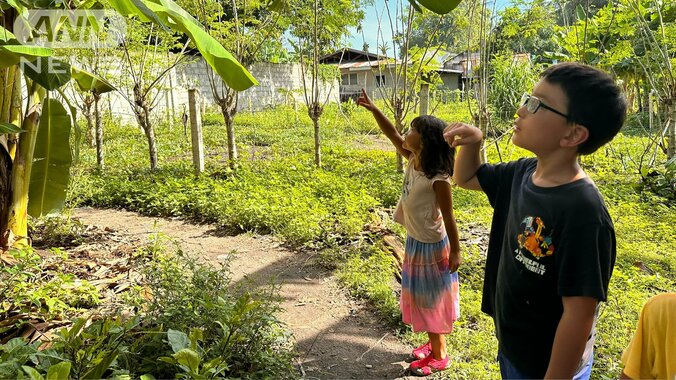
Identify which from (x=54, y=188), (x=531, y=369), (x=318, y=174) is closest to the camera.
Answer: (x=531, y=369)

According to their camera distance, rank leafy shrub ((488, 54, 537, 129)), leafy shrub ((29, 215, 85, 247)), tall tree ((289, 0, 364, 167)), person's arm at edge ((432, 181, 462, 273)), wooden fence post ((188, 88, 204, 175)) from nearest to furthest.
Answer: person's arm at edge ((432, 181, 462, 273)), leafy shrub ((29, 215, 85, 247)), wooden fence post ((188, 88, 204, 175)), tall tree ((289, 0, 364, 167)), leafy shrub ((488, 54, 537, 129))

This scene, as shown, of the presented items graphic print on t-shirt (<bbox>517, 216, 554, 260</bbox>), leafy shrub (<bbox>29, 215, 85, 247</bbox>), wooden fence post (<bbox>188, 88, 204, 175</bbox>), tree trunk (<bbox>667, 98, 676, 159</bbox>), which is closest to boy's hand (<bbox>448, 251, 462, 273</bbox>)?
graphic print on t-shirt (<bbox>517, 216, 554, 260</bbox>)

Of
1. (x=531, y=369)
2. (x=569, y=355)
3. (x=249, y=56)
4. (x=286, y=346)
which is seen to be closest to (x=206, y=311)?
(x=286, y=346)

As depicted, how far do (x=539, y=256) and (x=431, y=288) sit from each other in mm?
1323

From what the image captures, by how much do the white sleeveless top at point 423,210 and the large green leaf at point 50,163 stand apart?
2.38 metres

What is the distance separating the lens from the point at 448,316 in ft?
8.32

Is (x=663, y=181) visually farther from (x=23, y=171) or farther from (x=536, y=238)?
(x=23, y=171)

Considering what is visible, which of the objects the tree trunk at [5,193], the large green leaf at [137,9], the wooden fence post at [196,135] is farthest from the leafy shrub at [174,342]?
the wooden fence post at [196,135]

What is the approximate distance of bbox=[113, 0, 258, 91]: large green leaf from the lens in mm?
1978

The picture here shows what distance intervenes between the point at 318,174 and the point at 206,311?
456cm

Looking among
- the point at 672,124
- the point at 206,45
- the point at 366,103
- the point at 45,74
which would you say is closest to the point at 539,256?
the point at 206,45

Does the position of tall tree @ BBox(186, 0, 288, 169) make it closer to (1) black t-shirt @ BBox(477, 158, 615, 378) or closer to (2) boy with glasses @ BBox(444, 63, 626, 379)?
(1) black t-shirt @ BBox(477, 158, 615, 378)

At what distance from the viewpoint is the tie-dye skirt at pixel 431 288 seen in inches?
99.8

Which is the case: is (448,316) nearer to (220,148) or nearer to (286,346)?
(286,346)
